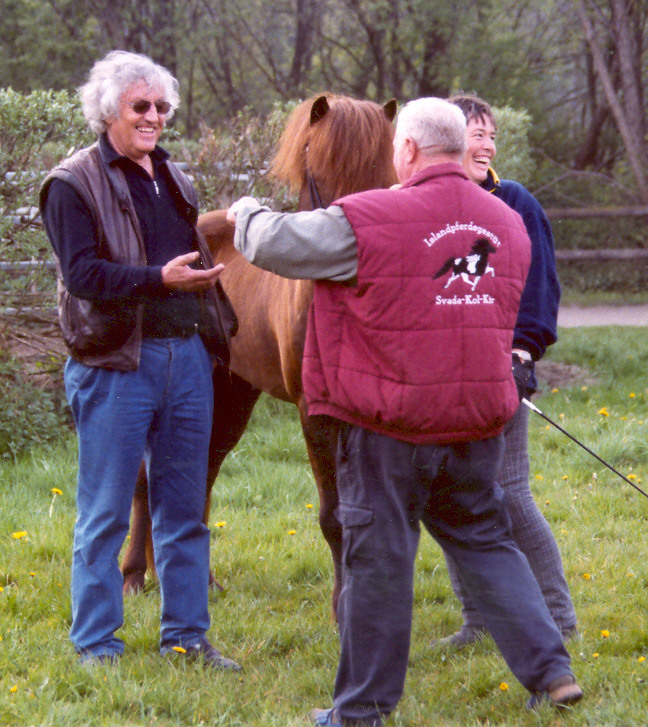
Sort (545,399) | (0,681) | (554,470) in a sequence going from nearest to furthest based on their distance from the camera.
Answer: (0,681) < (554,470) < (545,399)

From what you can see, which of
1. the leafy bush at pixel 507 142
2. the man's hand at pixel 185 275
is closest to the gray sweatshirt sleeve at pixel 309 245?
the man's hand at pixel 185 275

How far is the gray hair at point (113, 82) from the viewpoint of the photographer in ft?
10.7

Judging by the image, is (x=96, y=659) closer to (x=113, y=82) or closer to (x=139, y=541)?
(x=139, y=541)

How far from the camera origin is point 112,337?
325 centimetres

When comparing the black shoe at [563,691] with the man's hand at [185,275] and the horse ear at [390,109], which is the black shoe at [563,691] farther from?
the horse ear at [390,109]

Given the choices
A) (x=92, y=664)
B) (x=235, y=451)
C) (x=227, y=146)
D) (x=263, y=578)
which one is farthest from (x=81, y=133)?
(x=92, y=664)

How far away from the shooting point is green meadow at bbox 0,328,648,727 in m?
3.11

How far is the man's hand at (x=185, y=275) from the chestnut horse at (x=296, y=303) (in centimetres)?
50

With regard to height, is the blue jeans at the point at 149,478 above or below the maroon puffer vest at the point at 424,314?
below

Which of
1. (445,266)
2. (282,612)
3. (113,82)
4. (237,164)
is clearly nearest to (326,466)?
(282,612)

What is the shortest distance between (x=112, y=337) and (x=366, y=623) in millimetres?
1308

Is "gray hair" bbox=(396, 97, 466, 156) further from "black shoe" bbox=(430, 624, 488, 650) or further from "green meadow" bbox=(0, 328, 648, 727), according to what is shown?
"black shoe" bbox=(430, 624, 488, 650)

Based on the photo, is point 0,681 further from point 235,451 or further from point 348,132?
point 235,451

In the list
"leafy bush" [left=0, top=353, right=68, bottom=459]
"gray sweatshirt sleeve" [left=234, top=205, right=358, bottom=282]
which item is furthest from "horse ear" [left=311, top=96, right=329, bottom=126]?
"leafy bush" [left=0, top=353, right=68, bottom=459]
